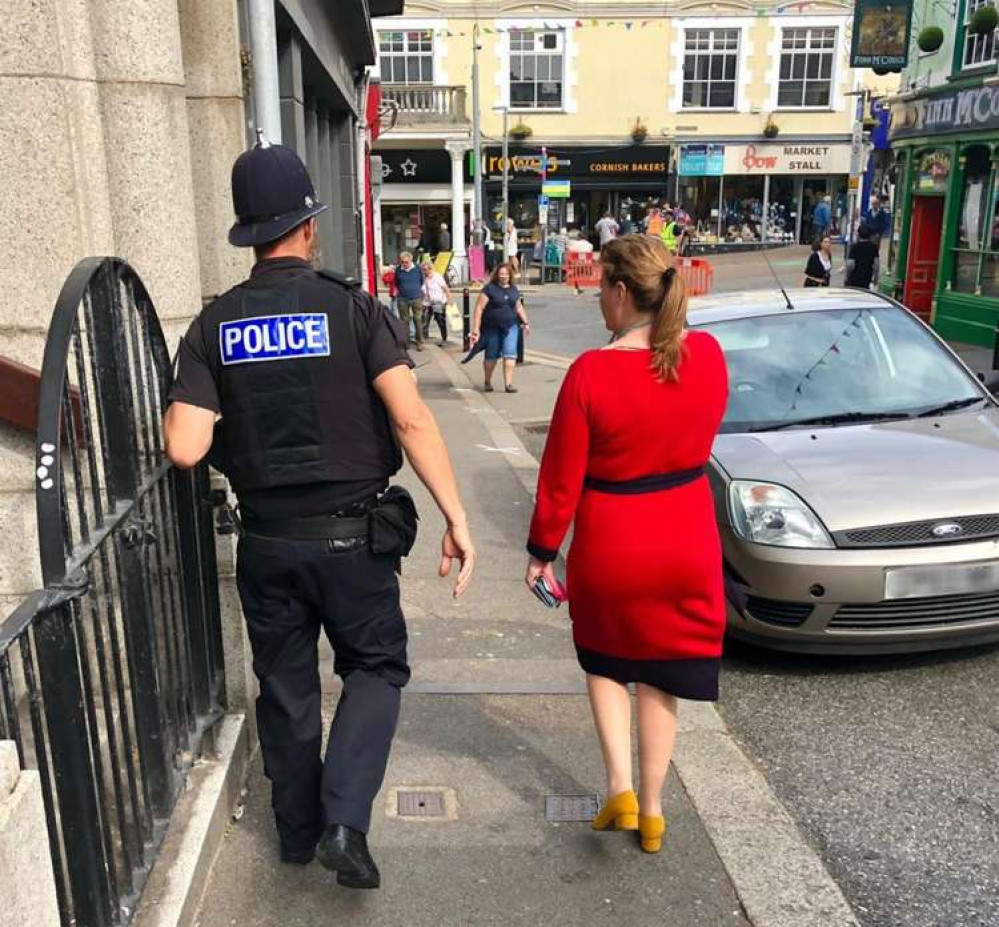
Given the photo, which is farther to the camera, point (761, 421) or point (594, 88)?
point (594, 88)

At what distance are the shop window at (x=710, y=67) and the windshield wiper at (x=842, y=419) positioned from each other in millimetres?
32710

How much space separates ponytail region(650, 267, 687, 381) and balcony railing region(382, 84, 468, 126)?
32104 millimetres

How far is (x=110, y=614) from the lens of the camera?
2271 mm

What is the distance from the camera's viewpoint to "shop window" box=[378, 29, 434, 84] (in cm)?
3438

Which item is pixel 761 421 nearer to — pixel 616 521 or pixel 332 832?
pixel 616 521

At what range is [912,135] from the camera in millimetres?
17297

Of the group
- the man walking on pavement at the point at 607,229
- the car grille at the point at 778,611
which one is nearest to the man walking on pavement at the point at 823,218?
the man walking on pavement at the point at 607,229

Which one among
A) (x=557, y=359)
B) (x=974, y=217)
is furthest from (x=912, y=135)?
(x=557, y=359)

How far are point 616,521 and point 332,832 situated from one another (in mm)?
1140

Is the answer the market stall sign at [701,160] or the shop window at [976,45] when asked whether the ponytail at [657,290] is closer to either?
the shop window at [976,45]

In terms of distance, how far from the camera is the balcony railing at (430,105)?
33.3 meters

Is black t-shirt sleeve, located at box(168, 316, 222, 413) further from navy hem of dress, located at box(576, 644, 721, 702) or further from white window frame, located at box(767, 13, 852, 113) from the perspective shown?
white window frame, located at box(767, 13, 852, 113)

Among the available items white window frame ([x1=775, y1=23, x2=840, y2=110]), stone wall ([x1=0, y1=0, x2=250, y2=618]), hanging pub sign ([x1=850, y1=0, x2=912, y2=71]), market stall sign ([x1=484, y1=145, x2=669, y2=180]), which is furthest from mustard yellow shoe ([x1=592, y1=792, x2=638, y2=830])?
white window frame ([x1=775, y1=23, x2=840, y2=110])

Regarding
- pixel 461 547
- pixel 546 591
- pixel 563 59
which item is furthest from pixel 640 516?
pixel 563 59
